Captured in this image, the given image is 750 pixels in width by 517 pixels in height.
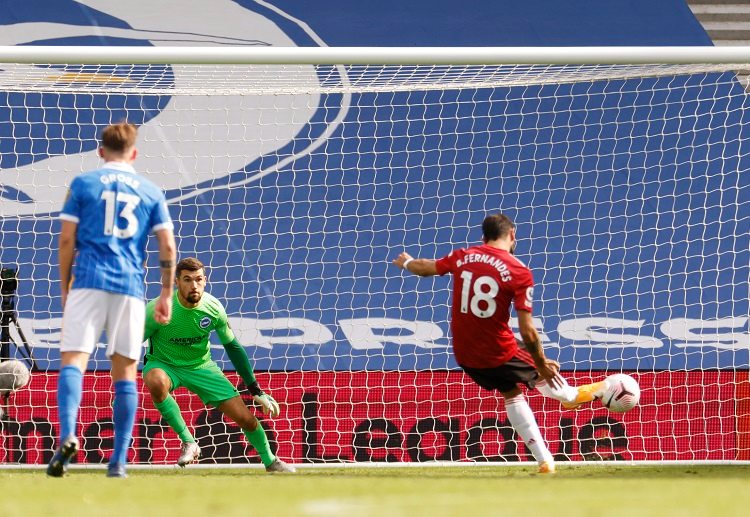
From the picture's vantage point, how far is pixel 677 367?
10633 mm

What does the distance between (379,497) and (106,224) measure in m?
1.77

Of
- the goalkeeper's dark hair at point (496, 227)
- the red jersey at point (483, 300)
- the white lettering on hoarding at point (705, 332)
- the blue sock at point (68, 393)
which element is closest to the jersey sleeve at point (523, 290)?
the red jersey at point (483, 300)

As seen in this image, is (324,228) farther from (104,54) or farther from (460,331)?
(460,331)

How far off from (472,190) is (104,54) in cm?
458

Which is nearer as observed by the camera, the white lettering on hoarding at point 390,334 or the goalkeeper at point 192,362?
the goalkeeper at point 192,362

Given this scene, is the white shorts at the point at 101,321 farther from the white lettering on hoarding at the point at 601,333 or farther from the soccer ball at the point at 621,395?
the white lettering on hoarding at the point at 601,333

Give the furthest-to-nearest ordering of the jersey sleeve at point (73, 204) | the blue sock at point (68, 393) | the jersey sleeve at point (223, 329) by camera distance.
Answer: the jersey sleeve at point (223, 329), the jersey sleeve at point (73, 204), the blue sock at point (68, 393)

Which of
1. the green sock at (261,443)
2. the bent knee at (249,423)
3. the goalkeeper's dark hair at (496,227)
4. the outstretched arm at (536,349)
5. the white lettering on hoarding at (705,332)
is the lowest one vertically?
the green sock at (261,443)

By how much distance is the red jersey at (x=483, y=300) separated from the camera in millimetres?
5957

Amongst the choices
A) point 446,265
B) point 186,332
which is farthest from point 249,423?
point 446,265

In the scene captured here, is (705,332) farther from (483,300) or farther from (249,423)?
(249,423)

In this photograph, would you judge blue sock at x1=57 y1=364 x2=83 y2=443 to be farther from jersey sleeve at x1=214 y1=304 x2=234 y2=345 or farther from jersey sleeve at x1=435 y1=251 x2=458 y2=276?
jersey sleeve at x1=214 y1=304 x2=234 y2=345

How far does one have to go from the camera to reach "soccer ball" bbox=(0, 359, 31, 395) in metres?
7.95

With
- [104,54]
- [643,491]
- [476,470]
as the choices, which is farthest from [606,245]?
[643,491]
